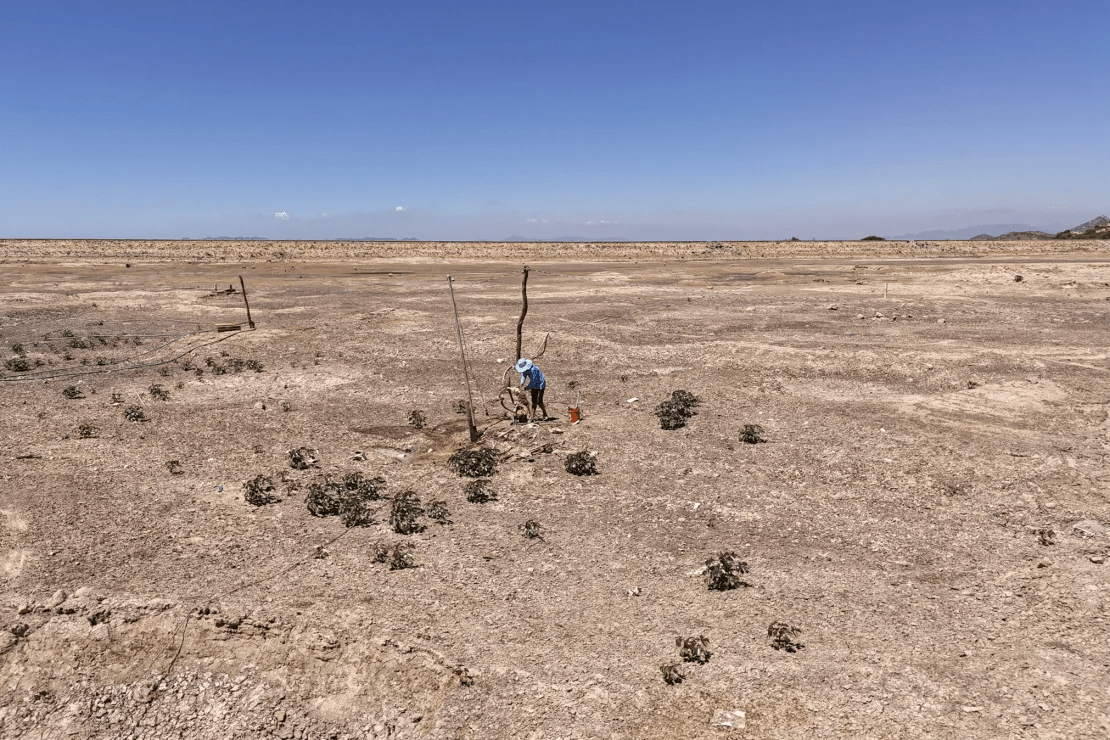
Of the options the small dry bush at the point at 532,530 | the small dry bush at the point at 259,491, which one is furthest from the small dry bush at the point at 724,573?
the small dry bush at the point at 259,491

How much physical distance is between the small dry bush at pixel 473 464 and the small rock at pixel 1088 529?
8.56 meters

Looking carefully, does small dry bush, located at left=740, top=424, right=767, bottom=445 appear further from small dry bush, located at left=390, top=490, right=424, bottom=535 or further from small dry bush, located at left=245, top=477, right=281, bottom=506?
small dry bush, located at left=245, top=477, right=281, bottom=506

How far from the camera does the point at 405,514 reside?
9.15 metres

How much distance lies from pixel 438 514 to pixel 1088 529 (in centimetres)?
903

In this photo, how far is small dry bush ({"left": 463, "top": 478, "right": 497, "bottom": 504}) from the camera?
9906 mm

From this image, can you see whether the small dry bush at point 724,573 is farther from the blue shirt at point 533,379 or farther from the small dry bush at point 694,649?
the blue shirt at point 533,379

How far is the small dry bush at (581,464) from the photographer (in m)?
10.9

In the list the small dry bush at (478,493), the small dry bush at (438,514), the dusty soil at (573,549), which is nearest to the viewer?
the dusty soil at (573,549)

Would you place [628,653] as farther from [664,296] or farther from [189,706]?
[664,296]

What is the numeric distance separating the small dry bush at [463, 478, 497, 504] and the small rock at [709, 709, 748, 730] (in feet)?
16.7

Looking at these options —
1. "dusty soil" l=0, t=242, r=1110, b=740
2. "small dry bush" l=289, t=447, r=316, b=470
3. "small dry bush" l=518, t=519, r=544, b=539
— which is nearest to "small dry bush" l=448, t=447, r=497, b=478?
"dusty soil" l=0, t=242, r=1110, b=740

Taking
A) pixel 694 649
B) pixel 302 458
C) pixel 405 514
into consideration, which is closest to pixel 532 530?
pixel 405 514

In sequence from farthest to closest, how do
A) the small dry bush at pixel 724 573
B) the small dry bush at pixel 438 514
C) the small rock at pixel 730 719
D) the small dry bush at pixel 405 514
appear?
1. the small dry bush at pixel 438 514
2. the small dry bush at pixel 405 514
3. the small dry bush at pixel 724 573
4. the small rock at pixel 730 719

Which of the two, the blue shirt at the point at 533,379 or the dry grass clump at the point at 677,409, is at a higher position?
the blue shirt at the point at 533,379
